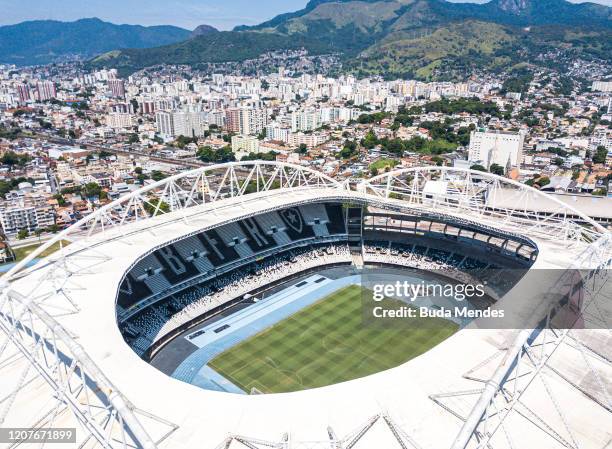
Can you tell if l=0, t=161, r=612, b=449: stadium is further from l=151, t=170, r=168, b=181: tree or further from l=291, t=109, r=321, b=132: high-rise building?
l=291, t=109, r=321, b=132: high-rise building

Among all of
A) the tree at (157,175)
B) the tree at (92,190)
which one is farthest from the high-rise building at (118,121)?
the tree at (92,190)

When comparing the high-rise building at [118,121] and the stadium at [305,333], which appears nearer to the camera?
the stadium at [305,333]

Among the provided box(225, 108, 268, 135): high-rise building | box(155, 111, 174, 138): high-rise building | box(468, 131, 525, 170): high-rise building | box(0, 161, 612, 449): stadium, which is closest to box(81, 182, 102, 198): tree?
box(0, 161, 612, 449): stadium

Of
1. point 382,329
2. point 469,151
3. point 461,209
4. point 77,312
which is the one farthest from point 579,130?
point 77,312

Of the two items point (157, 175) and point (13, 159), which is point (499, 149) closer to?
point (157, 175)

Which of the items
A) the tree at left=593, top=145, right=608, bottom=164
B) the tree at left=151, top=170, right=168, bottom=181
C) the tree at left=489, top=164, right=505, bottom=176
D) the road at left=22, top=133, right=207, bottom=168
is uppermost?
the tree at left=593, top=145, right=608, bottom=164

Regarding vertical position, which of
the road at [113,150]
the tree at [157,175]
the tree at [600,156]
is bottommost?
the road at [113,150]

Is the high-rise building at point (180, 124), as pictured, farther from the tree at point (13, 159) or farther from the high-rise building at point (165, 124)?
the tree at point (13, 159)

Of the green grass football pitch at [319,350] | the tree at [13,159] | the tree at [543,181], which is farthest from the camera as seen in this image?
the tree at [13,159]
